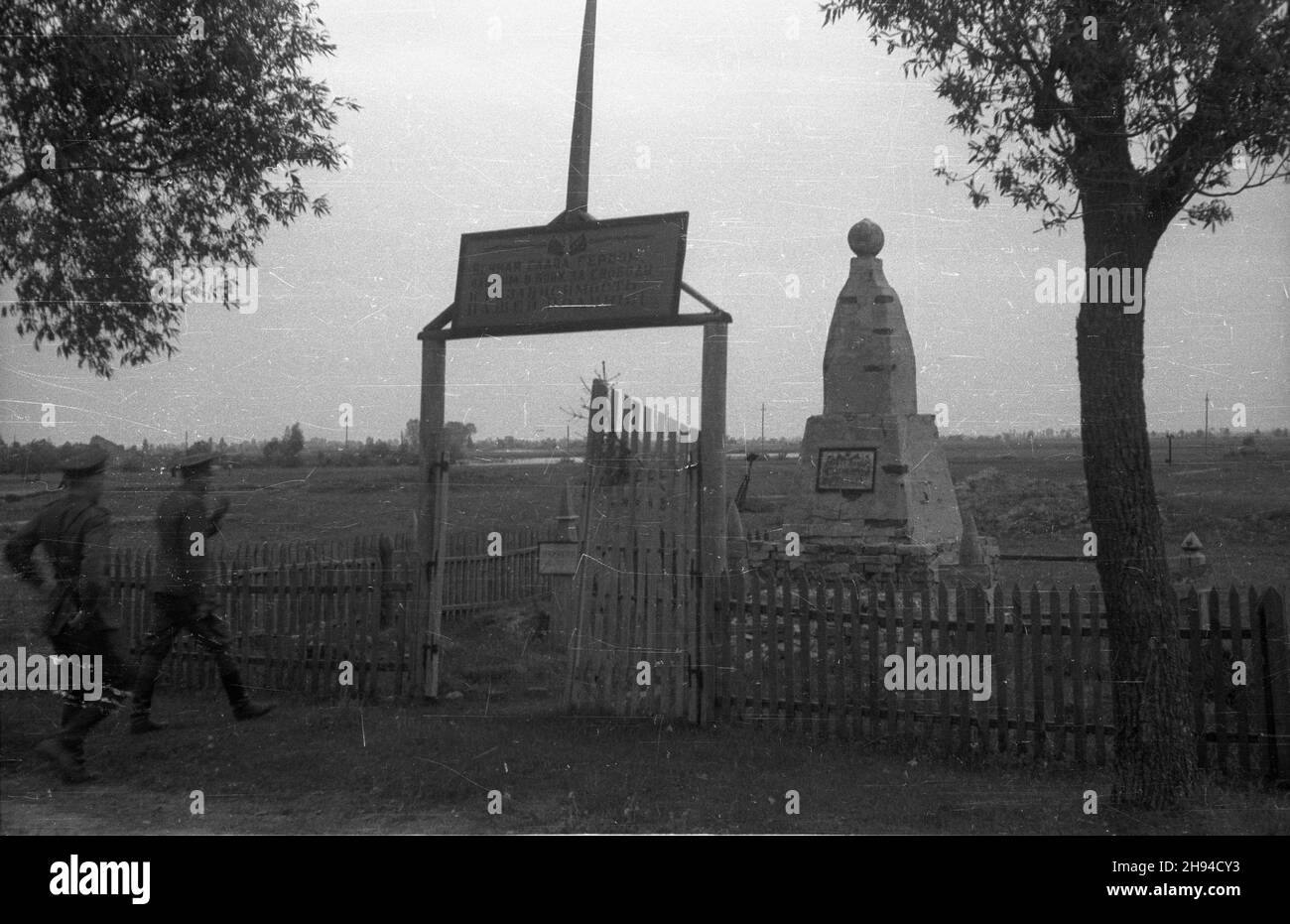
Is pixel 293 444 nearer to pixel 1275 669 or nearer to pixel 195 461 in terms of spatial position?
pixel 195 461

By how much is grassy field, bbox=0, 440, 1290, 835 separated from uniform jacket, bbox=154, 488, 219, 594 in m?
0.17

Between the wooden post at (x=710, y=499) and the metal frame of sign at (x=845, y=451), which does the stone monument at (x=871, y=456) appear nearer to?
the metal frame of sign at (x=845, y=451)

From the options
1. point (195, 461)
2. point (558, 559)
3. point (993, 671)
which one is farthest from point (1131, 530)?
point (195, 461)

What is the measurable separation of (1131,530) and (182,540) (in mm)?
6142

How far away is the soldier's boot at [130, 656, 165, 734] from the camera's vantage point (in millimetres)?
6281

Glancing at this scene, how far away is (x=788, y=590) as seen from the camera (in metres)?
6.58

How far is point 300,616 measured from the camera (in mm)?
7762

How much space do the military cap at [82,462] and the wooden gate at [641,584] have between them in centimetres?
327

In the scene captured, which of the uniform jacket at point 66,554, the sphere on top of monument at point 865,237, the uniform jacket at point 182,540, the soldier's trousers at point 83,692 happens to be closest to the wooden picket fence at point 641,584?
the uniform jacket at point 182,540

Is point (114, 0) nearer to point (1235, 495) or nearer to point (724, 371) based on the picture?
point (724, 371)

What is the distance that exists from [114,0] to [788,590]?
232 inches

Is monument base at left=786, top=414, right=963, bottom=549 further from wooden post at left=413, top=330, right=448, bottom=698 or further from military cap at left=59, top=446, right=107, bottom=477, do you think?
military cap at left=59, top=446, right=107, bottom=477

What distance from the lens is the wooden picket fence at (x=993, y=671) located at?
562 cm
